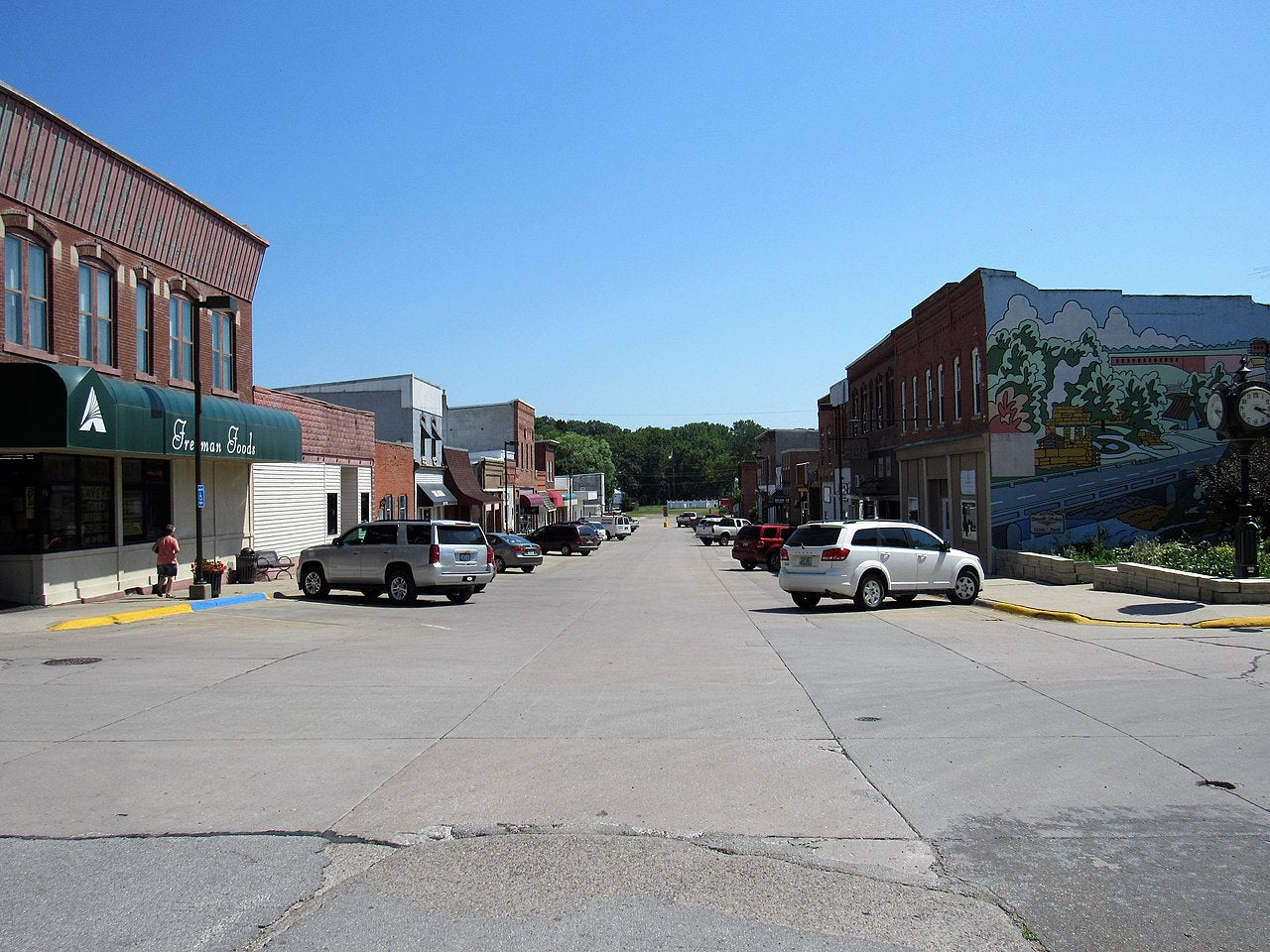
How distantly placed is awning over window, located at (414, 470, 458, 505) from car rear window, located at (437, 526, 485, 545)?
26065 mm

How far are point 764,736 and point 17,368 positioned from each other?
52.1ft

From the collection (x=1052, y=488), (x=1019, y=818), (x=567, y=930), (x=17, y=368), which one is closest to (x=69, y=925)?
(x=567, y=930)

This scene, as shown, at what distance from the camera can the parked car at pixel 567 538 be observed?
5381 centimetres

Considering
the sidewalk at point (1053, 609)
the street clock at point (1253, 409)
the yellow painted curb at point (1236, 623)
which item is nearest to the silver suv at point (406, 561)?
the sidewalk at point (1053, 609)

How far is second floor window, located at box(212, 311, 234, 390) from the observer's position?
27.8 metres

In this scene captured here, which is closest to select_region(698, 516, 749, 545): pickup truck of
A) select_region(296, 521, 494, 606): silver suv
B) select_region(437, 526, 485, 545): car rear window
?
select_region(296, 521, 494, 606): silver suv

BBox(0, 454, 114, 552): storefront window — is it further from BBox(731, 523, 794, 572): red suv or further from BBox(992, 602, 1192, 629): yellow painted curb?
BBox(731, 523, 794, 572): red suv

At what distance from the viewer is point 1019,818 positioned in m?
6.55

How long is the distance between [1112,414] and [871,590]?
1460 cm

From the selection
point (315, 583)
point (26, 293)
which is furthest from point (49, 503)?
point (315, 583)

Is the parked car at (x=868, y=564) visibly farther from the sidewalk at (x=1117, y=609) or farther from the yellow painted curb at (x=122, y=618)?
the yellow painted curb at (x=122, y=618)

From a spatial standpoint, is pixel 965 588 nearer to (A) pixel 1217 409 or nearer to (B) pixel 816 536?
(B) pixel 816 536

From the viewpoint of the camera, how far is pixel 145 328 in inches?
952

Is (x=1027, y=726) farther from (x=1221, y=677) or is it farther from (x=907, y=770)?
(x=1221, y=677)
